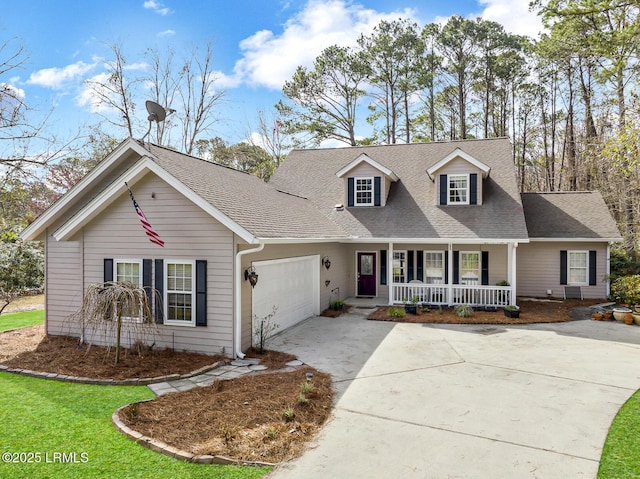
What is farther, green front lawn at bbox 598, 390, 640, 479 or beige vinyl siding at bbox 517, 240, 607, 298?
beige vinyl siding at bbox 517, 240, 607, 298

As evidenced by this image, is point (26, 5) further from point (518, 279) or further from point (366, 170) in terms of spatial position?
point (518, 279)

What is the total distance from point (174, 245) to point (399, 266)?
9.94 m

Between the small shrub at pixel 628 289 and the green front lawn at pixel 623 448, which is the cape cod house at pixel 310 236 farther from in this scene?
the green front lawn at pixel 623 448

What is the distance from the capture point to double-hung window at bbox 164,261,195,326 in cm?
907

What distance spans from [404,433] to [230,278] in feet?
16.0

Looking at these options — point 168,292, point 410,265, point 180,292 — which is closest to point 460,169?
point 410,265

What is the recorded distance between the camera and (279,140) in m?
29.0

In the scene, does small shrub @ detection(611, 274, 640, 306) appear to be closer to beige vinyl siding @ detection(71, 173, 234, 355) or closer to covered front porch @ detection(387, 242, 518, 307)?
covered front porch @ detection(387, 242, 518, 307)

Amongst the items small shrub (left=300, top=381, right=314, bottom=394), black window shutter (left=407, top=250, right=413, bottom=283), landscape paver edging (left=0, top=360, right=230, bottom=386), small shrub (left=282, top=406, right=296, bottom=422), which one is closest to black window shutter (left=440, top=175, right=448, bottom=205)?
black window shutter (left=407, top=250, right=413, bottom=283)

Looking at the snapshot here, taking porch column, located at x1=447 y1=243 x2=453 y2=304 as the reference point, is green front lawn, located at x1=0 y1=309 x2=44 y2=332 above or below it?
below

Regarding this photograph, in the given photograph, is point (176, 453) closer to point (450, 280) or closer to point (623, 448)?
point (623, 448)

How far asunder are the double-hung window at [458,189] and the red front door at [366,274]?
3960 millimetres

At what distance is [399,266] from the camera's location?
1653 cm

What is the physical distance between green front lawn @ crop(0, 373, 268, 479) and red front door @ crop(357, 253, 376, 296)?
1155 centimetres
